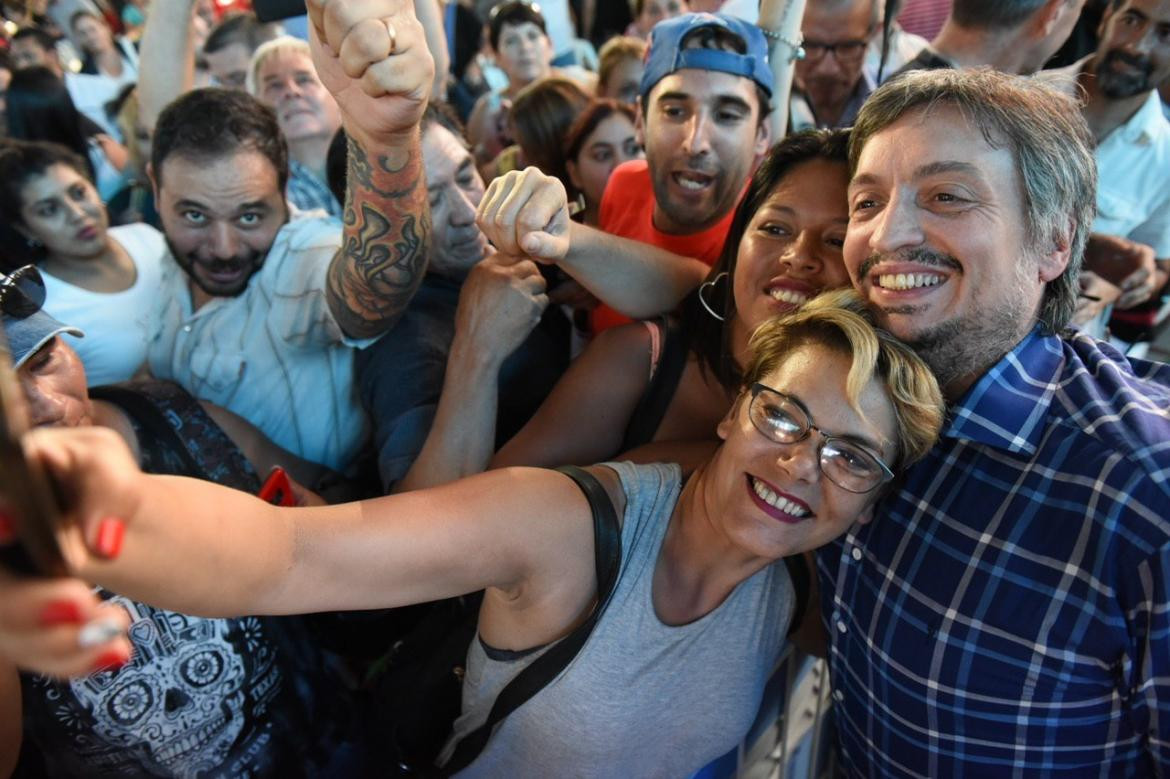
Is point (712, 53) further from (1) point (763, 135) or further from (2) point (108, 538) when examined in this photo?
(2) point (108, 538)

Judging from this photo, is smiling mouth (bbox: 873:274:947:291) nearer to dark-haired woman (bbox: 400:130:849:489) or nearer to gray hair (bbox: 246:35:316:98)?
dark-haired woman (bbox: 400:130:849:489)

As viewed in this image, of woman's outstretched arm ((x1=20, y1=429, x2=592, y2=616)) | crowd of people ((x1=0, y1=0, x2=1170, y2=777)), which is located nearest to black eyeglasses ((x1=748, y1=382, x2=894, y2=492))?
crowd of people ((x1=0, y1=0, x2=1170, y2=777))

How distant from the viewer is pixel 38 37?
18.0 ft

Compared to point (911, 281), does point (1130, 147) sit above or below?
below

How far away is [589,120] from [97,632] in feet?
8.87

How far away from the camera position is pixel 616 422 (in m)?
1.73

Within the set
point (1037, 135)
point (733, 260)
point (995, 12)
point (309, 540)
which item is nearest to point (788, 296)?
point (733, 260)

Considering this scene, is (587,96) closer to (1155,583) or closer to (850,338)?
(850,338)

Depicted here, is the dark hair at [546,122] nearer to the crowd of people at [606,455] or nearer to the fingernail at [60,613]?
the crowd of people at [606,455]

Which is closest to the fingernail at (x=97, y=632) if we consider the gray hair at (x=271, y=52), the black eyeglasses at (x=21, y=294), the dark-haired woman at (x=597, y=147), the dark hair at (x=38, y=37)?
the black eyeglasses at (x=21, y=294)

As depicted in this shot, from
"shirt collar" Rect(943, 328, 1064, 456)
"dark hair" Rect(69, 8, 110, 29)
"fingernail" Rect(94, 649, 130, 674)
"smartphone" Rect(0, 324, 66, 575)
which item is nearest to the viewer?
"smartphone" Rect(0, 324, 66, 575)

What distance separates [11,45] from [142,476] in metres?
6.70

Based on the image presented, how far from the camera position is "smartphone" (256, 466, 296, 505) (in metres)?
1.54

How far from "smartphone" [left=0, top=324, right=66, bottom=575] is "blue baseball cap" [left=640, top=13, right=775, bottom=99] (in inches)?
76.5
